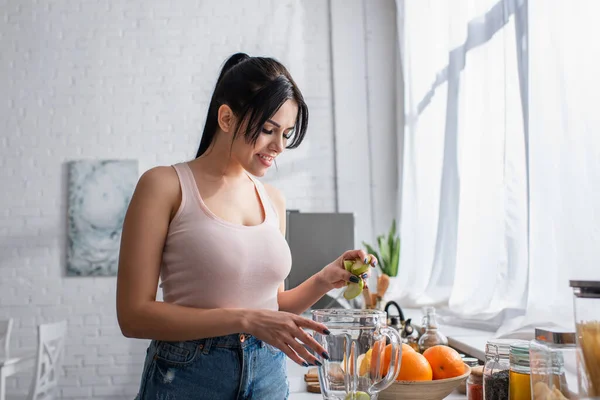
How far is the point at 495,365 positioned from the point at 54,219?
413 centimetres

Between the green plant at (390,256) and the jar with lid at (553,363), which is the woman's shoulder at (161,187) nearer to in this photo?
the jar with lid at (553,363)

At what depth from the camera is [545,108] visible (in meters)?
1.71

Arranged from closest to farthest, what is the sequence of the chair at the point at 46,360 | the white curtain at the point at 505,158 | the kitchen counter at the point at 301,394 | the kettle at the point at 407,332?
Answer: 1. the kitchen counter at the point at 301,394
2. the white curtain at the point at 505,158
3. the kettle at the point at 407,332
4. the chair at the point at 46,360

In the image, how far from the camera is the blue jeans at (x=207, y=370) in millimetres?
1105

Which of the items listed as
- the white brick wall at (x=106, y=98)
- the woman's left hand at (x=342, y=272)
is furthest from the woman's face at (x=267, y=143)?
the white brick wall at (x=106, y=98)

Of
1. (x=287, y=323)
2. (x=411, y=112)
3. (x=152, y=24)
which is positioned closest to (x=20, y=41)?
(x=152, y=24)

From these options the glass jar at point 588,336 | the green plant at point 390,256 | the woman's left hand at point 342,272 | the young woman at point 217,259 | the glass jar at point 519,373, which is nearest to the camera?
the glass jar at point 588,336

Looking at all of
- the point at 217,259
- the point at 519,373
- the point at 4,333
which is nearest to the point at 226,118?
the point at 217,259

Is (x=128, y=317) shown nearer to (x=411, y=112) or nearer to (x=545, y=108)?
(x=545, y=108)

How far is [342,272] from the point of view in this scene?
4.00ft

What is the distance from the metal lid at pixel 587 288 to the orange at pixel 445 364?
485mm

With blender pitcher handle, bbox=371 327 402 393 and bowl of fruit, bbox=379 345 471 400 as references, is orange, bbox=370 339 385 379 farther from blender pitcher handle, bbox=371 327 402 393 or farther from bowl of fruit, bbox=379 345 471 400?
bowl of fruit, bbox=379 345 471 400

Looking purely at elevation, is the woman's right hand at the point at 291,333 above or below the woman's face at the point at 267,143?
below

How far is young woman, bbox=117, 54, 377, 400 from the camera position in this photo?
1.07 m
